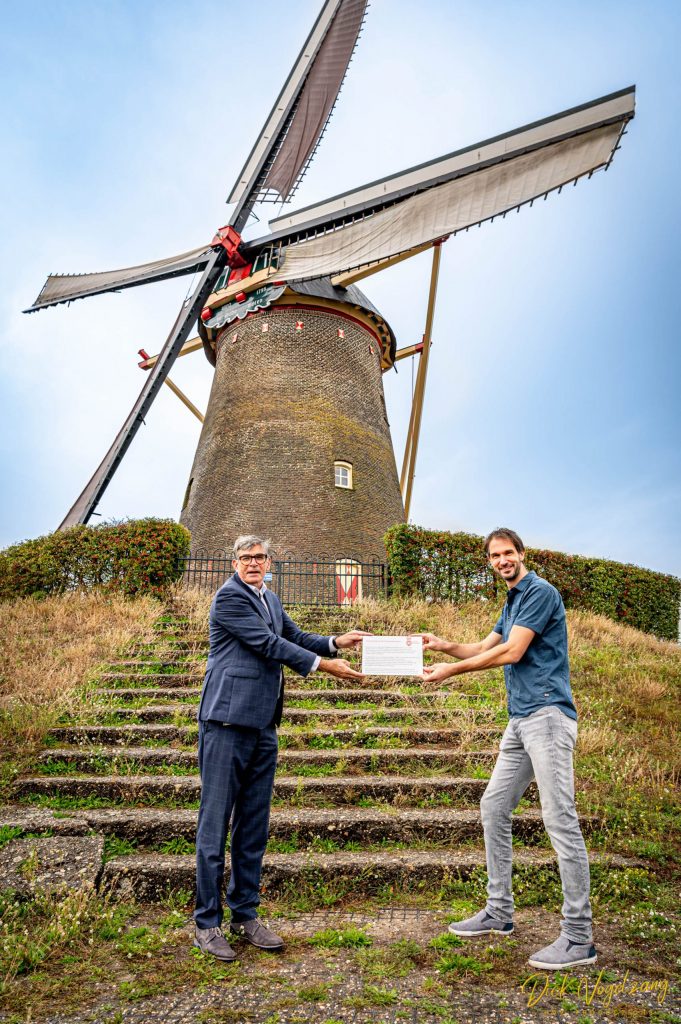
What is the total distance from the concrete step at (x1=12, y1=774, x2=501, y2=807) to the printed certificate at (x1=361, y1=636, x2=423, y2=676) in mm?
1492

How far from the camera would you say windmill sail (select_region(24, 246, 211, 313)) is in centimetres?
1612

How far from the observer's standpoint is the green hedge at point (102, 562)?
984 centimetres

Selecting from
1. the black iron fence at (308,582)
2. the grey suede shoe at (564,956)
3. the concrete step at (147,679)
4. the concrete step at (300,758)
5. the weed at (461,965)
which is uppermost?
the black iron fence at (308,582)

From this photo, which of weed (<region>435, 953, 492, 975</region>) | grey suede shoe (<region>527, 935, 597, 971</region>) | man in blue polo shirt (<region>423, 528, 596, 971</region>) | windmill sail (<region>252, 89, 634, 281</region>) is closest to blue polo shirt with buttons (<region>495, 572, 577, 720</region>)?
man in blue polo shirt (<region>423, 528, 596, 971</region>)

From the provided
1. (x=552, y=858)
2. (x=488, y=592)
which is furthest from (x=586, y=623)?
(x=552, y=858)

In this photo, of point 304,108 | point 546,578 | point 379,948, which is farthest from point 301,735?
point 304,108

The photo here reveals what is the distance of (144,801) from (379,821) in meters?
1.60

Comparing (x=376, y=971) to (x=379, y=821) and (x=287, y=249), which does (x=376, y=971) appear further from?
(x=287, y=249)

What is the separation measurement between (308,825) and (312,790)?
469mm

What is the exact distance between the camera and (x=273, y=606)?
3.72 metres

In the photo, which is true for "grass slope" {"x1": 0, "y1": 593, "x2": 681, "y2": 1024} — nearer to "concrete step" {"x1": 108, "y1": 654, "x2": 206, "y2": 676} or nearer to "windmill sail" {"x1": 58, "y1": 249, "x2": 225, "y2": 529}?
"concrete step" {"x1": 108, "y1": 654, "x2": 206, "y2": 676}

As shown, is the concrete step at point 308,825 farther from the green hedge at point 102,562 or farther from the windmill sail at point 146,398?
the windmill sail at point 146,398

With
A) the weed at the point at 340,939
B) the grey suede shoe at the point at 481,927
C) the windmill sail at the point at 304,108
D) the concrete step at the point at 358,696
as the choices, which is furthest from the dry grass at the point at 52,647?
the windmill sail at the point at 304,108

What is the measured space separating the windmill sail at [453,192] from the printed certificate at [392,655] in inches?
394
